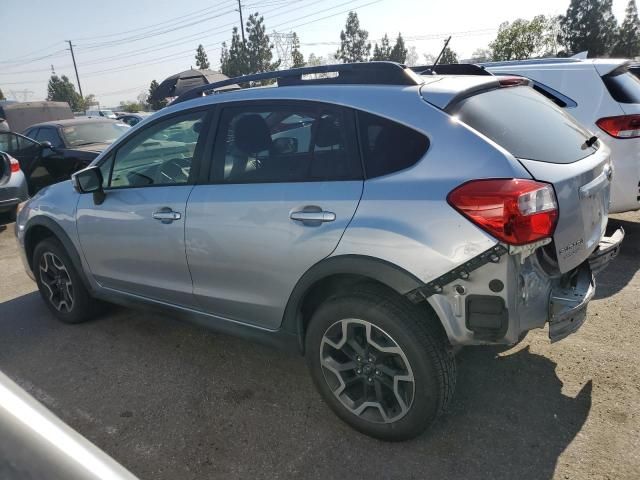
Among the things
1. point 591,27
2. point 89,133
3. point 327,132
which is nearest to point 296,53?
point 591,27

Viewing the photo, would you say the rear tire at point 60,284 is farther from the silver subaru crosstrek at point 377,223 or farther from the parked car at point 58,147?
the parked car at point 58,147

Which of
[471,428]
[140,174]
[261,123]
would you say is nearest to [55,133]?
[140,174]

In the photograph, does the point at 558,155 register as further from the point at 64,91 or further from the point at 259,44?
the point at 64,91

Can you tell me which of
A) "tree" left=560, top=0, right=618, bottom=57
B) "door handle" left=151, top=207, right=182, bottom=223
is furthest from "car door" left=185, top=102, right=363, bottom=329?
"tree" left=560, top=0, right=618, bottom=57

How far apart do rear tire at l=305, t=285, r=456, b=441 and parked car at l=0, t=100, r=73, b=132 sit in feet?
65.3

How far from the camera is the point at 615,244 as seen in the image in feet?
8.94

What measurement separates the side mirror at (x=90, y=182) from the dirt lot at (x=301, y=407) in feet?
3.76

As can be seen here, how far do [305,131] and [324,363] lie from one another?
1.24 metres

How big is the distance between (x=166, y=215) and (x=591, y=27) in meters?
54.9

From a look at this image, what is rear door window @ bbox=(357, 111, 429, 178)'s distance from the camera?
87.6 inches

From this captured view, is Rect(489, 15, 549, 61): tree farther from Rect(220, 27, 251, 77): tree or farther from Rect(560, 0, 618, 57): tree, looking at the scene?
Rect(220, 27, 251, 77): tree

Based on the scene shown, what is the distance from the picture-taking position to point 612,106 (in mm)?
4500

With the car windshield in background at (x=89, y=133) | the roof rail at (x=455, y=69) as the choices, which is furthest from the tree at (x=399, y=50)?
the roof rail at (x=455, y=69)

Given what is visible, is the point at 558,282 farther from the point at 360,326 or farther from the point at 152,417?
the point at 152,417
